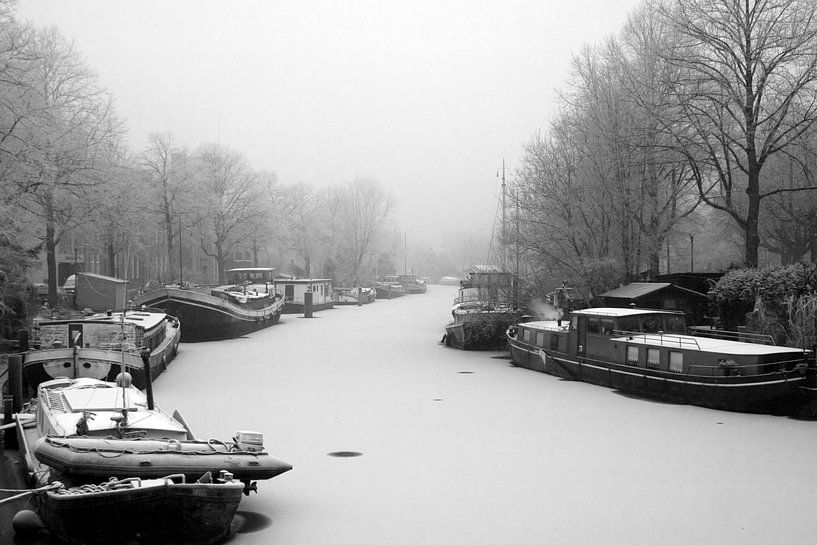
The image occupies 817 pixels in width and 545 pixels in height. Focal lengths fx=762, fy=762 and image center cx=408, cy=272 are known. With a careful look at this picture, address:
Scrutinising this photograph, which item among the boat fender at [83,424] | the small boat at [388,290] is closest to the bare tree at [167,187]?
the small boat at [388,290]

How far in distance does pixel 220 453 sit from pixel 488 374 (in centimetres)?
1609

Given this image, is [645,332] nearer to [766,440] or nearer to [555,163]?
[766,440]

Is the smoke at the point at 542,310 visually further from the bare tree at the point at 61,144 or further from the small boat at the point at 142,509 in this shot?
the small boat at the point at 142,509

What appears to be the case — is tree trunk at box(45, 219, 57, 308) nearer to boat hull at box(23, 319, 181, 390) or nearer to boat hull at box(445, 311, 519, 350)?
boat hull at box(23, 319, 181, 390)

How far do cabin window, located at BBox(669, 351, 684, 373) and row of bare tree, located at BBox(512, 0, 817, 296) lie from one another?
8998 mm

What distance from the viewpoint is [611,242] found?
32.5 metres

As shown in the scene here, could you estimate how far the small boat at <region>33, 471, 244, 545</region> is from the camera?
8.46 metres

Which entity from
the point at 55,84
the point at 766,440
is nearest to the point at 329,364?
the point at 766,440

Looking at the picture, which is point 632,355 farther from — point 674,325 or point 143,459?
point 143,459

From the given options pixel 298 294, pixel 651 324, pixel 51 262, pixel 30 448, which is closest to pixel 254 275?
pixel 298 294

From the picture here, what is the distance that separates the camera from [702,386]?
1795 cm

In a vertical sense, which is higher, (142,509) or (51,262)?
(51,262)

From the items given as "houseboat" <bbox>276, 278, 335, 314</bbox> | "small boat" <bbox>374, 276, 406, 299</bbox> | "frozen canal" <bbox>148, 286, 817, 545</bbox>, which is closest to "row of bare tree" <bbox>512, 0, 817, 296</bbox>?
"frozen canal" <bbox>148, 286, 817, 545</bbox>

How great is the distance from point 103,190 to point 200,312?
7084 millimetres
